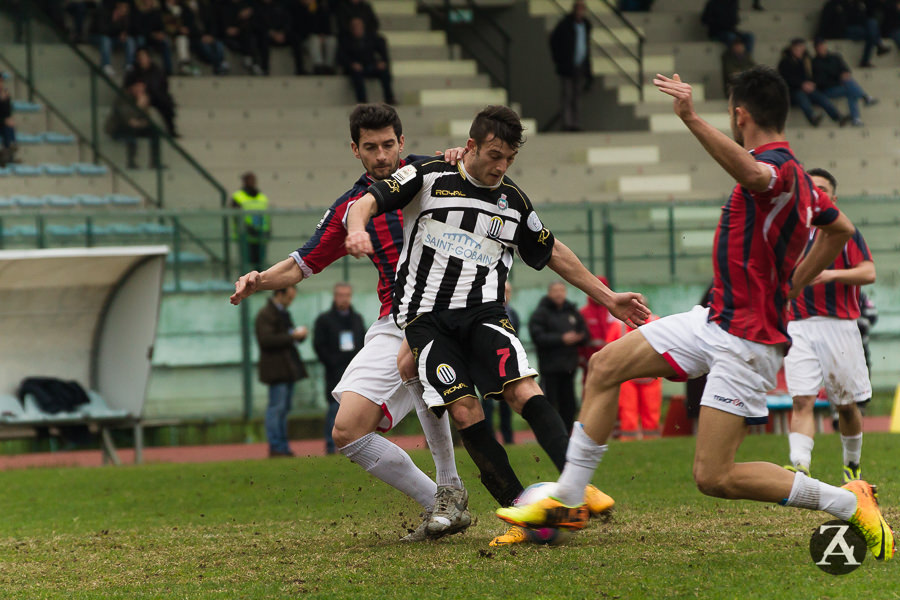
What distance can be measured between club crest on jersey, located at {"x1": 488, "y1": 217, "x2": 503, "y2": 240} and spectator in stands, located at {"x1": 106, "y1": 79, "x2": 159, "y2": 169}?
12862mm

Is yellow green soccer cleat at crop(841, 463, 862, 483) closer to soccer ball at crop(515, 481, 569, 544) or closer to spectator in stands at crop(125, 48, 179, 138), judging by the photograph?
soccer ball at crop(515, 481, 569, 544)

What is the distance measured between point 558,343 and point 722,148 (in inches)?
371

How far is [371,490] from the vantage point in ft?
30.8

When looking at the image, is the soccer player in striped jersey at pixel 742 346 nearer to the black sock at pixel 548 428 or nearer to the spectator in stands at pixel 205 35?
the black sock at pixel 548 428

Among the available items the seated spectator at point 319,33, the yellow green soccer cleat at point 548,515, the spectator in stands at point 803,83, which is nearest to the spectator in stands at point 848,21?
the spectator in stands at point 803,83

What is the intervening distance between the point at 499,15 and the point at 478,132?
2071cm

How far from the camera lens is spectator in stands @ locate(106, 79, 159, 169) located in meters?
18.4

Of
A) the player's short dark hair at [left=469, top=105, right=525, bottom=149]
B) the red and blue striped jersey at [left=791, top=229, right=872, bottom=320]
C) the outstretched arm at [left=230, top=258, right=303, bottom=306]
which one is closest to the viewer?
the player's short dark hair at [left=469, top=105, right=525, bottom=149]

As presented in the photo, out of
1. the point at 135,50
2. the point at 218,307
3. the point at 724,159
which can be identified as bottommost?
the point at 218,307

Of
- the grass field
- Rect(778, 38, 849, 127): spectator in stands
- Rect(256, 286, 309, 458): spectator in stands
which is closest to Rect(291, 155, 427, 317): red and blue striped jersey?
the grass field

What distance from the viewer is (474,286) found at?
629 centimetres

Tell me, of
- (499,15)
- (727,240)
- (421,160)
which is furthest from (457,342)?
(499,15)

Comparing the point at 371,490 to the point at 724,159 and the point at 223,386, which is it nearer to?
the point at 724,159

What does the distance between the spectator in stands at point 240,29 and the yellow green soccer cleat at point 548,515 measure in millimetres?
18389
